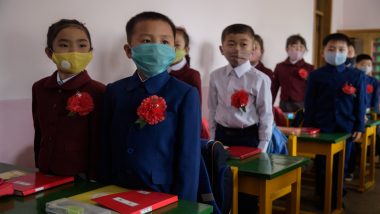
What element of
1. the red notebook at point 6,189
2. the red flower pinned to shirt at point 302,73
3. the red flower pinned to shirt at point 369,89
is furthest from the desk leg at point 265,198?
the red flower pinned to shirt at point 369,89

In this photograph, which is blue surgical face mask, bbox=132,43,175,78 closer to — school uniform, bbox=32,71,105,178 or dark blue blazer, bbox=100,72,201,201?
dark blue blazer, bbox=100,72,201,201

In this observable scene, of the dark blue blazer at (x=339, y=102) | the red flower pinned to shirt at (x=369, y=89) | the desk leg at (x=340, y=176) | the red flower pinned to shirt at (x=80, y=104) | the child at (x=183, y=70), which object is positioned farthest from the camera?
the red flower pinned to shirt at (x=369, y=89)

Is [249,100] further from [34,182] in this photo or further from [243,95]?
[34,182]

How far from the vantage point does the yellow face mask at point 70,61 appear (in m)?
1.99

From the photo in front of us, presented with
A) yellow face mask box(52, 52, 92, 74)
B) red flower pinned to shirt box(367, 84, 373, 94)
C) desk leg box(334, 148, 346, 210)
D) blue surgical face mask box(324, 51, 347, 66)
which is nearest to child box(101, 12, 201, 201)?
yellow face mask box(52, 52, 92, 74)

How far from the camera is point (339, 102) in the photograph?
3699 mm

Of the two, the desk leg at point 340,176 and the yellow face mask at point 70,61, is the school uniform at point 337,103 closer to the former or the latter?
the desk leg at point 340,176

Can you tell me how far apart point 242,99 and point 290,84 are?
2.81 metres

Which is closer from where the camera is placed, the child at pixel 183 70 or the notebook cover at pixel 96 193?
the notebook cover at pixel 96 193

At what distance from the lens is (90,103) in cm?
190

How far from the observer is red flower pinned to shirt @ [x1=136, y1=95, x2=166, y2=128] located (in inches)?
62.9

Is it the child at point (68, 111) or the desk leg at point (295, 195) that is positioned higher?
the child at point (68, 111)

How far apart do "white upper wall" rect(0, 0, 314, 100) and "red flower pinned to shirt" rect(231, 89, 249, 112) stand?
960 mm

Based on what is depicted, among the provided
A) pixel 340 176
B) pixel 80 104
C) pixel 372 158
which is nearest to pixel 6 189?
pixel 80 104
